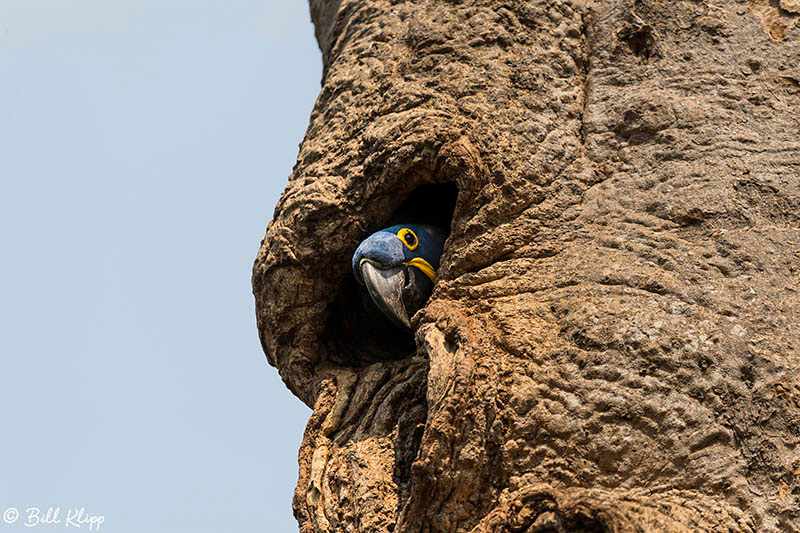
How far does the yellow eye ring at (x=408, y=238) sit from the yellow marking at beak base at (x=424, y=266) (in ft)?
0.18

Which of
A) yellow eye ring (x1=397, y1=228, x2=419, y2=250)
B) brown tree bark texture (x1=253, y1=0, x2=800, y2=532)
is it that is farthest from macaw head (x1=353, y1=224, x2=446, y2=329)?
brown tree bark texture (x1=253, y1=0, x2=800, y2=532)

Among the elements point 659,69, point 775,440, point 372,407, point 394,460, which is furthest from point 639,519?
point 659,69

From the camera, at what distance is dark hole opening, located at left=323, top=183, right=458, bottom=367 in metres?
5.04

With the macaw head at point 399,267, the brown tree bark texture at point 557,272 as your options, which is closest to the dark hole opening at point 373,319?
the brown tree bark texture at point 557,272

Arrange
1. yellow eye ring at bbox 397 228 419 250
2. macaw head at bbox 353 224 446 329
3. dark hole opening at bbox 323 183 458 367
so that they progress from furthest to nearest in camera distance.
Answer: dark hole opening at bbox 323 183 458 367
yellow eye ring at bbox 397 228 419 250
macaw head at bbox 353 224 446 329

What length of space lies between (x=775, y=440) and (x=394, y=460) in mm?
1287

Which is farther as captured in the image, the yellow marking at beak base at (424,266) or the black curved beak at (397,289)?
the yellow marking at beak base at (424,266)

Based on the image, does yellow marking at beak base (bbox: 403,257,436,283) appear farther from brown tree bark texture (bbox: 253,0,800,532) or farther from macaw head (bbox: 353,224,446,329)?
brown tree bark texture (bbox: 253,0,800,532)

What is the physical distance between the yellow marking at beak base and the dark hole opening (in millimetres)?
188

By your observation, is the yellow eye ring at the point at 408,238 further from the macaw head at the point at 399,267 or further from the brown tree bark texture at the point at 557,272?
the brown tree bark texture at the point at 557,272

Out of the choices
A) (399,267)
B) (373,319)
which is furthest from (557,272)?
(373,319)

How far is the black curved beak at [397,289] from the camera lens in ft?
15.4

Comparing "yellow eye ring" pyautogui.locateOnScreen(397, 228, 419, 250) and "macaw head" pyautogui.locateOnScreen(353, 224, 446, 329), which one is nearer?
"macaw head" pyautogui.locateOnScreen(353, 224, 446, 329)

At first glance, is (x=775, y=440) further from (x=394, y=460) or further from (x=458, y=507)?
(x=394, y=460)
